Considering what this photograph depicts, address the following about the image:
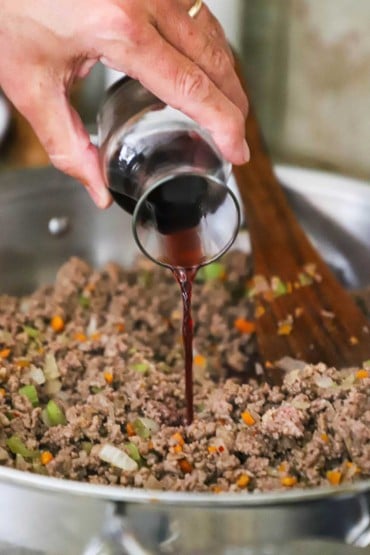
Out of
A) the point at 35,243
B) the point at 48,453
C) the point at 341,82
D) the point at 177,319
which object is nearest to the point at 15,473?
the point at 48,453

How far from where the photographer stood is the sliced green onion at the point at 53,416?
1.20 meters

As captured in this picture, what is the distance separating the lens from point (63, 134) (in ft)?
3.79

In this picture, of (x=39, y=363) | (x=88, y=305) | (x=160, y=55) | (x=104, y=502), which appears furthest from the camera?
(x=88, y=305)

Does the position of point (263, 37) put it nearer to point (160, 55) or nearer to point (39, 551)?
point (160, 55)

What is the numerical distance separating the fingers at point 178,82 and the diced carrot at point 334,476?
42 cm

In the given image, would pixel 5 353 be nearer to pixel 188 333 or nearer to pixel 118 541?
pixel 188 333

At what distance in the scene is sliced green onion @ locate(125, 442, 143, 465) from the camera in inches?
43.6

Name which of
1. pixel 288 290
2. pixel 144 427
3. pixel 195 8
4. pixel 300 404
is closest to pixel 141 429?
pixel 144 427

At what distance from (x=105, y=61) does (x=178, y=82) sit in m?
0.11

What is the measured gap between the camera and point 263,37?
2.02m

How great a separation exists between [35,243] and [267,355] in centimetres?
51

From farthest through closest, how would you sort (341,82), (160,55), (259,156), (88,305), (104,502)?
(341,82) → (259,156) → (88,305) → (160,55) → (104,502)

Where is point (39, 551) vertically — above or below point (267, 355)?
above

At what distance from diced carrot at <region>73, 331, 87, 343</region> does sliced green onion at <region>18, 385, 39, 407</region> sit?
183 mm
